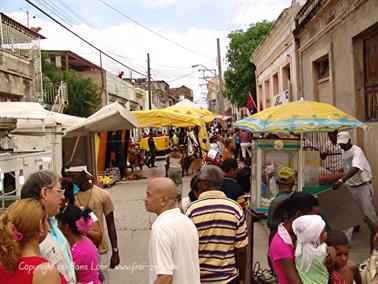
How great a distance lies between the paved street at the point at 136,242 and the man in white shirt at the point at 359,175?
651 millimetres

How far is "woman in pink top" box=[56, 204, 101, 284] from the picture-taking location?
3395 millimetres

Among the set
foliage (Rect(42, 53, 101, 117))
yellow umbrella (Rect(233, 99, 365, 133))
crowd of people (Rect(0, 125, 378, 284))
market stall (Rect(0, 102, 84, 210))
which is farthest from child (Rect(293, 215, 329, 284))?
foliage (Rect(42, 53, 101, 117))

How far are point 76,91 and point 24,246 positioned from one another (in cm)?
2765

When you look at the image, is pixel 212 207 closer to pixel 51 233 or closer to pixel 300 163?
pixel 51 233

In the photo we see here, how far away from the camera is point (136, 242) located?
27.0 feet

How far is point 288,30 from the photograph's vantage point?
1436 cm

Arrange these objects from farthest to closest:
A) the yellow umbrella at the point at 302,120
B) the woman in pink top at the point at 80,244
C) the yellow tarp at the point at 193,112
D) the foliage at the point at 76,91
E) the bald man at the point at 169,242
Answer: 1. the foliage at the point at 76,91
2. the yellow tarp at the point at 193,112
3. the yellow umbrella at the point at 302,120
4. the woman in pink top at the point at 80,244
5. the bald man at the point at 169,242

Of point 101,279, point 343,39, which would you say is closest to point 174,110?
point 343,39

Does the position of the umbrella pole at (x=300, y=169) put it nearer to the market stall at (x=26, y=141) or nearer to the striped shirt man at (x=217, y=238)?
the striped shirt man at (x=217, y=238)

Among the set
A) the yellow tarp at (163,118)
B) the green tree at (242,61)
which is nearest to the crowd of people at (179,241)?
the yellow tarp at (163,118)

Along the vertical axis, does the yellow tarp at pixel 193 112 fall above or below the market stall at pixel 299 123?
above

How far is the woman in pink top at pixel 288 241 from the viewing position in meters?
3.08

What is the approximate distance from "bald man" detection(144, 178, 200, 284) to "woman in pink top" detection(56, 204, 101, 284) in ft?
2.05

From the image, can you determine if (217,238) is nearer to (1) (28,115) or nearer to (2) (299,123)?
(2) (299,123)
